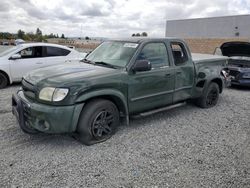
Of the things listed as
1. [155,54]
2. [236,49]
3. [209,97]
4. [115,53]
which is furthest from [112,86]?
[236,49]

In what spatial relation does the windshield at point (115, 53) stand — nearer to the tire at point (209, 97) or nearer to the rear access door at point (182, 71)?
the rear access door at point (182, 71)

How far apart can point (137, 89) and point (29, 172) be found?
228 centimetres

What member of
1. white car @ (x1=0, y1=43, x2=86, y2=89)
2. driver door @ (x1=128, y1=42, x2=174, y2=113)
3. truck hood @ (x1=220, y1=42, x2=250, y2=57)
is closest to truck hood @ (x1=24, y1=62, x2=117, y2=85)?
driver door @ (x1=128, y1=42, x2=174, y2=113)

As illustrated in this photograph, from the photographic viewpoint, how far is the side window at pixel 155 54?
4758 millimetres

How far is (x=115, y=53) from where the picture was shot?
4867 mm

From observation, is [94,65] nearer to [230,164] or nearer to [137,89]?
[137,89]

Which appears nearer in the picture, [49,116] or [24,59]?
[49,116]

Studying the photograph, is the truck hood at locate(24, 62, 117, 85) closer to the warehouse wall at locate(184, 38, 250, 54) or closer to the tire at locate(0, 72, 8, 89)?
the tire at locate(0, 72, 8, 89)

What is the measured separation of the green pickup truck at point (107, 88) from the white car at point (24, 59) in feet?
12.4

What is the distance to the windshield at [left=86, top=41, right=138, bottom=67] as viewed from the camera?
461 cm

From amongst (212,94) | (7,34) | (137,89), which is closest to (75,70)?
(137,89)

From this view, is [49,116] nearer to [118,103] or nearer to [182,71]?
[118,103]

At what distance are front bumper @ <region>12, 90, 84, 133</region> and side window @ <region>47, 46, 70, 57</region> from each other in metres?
5.19

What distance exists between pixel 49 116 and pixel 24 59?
5.33 meters
